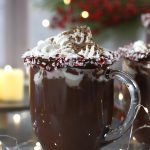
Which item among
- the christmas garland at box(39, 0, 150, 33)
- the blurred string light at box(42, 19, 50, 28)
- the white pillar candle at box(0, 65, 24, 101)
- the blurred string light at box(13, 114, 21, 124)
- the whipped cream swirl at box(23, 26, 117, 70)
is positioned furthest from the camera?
the blurred string light at box(42, 19, 50, 28)

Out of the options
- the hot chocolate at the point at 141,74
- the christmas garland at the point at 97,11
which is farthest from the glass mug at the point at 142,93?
the christmas garland at the point at 97,11

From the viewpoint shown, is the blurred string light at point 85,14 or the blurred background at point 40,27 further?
the blurred string light at point 85,14

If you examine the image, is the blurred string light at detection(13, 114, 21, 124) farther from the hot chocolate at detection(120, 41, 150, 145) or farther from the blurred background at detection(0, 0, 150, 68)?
the blurred background at detection(0, 0, 150, 68)

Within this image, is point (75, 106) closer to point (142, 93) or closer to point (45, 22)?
point (142, 93)

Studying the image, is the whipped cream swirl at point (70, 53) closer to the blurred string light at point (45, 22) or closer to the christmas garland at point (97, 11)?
the christmas garland at point (97, 11)

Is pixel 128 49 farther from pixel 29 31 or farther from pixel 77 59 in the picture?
pixel 29 31

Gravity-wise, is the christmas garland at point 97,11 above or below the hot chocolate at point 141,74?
above

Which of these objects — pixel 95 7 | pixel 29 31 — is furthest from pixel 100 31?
pixel 29 31

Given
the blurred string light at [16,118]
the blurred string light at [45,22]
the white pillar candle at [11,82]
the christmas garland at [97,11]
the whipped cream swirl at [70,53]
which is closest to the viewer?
the whipped cream swirl at [70,53]

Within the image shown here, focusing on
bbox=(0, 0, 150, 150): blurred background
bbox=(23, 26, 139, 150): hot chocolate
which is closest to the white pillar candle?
bbox=(0, 0, 150, 150): blurred background
